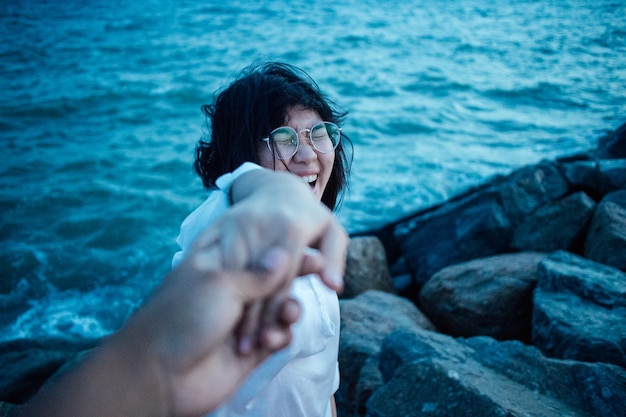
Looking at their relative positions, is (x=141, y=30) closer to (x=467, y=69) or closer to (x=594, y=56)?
(x=467, y=69)

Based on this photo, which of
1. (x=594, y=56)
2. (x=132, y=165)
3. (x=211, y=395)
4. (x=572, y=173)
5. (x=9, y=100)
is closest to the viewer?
(x=211, y=395)

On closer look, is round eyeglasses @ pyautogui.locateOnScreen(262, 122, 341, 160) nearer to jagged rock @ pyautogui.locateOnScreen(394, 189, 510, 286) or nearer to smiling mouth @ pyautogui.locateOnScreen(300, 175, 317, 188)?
smiling mouth @ pyautogui.locateOnScreen(300, 175, 317, 188)

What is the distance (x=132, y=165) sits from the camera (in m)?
6.82

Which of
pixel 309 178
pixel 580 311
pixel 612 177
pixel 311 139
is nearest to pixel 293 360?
pixel 309 178

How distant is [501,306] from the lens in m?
3.09

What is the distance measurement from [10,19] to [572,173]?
15.6 m

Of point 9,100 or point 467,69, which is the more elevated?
point 467,69

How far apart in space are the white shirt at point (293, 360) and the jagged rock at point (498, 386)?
60 centimetres

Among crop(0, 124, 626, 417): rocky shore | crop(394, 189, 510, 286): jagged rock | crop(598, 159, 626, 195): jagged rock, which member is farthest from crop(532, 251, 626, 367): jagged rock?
crop(598, 159, 626, 195): jagged rock

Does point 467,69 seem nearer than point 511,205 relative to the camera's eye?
No

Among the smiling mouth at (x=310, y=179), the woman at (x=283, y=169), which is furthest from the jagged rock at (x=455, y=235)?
the smiling mouth at (x=310, y=179)

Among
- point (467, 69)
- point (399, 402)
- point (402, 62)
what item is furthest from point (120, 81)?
point (399, 402)

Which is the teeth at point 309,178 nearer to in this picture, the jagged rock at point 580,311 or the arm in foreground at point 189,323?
the arm in foreground at point 189,323

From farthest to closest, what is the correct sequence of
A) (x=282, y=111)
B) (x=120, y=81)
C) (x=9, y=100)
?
(x=120, y=81) → (x=9, y=100) → (x=282, y=111)
